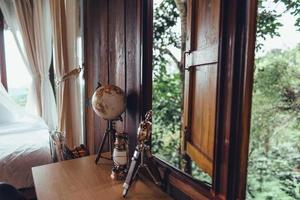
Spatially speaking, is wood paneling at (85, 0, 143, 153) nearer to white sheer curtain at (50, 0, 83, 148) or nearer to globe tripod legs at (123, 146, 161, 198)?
white sheer curtain at (50, 0, 83, 148)

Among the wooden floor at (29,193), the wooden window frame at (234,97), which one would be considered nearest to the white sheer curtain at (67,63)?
the wooden floor at (29,193)

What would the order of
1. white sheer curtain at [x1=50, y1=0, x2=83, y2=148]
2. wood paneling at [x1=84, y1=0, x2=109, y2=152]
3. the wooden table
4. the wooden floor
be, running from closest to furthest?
the wooden table, wood paneling at [x1=84, y1=0, x2=109, y2=152], the wooden floor, white sheer curtain at [x1=50, y1=0, x2=83, y2=148]

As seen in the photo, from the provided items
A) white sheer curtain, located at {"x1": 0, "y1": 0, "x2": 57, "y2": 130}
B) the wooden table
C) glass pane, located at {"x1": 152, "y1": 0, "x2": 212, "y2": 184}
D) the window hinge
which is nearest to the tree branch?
glass pane, located at {"x1": 152, "y1": 0, "x2": 212, "y2": 184}

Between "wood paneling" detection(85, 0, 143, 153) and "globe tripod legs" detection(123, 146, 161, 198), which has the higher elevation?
"wood paneling" detection(85, 0, 143, 153)

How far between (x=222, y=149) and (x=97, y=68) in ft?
5.13

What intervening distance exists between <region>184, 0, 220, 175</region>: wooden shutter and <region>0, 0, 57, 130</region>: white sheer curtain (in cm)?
262

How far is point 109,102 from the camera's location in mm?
1398

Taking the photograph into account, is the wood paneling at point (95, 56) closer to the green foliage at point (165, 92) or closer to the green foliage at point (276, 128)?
the green foliage at point (165, 92)

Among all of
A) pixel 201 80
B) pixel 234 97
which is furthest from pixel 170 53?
pixel 234 97

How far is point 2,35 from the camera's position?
3383mm

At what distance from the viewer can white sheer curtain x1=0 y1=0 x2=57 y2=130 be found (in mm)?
3209

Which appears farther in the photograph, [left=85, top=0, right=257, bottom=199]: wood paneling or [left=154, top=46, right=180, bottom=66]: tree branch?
[left=154, top=46, right=180, bottom=66]: tree branch

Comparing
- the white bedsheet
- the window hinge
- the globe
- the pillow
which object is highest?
the globe

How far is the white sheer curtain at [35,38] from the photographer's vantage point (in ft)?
10.5
